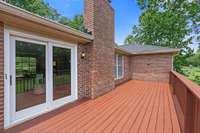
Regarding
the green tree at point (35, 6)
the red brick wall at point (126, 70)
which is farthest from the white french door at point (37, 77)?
the green tree at point (35, 6)

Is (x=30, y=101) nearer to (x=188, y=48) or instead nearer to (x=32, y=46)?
(x=32, y=46)

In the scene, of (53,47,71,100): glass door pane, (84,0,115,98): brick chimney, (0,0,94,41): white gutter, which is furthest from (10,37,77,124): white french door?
(84,0,115,98): brick chimney

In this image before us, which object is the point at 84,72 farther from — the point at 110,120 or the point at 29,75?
the point at 110,120

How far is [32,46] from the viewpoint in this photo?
4449 millimetres

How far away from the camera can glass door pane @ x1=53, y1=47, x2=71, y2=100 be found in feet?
17.5

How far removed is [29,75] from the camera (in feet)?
14.6

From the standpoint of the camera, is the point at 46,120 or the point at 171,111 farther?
the point at 171,111

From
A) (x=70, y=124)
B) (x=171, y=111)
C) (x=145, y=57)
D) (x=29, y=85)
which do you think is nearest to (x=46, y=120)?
(x=70, y=124)

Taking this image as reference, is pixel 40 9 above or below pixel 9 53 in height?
above

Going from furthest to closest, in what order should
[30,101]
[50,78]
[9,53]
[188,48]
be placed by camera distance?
[188,48] → [50,78] → [30,101] → [9,53]

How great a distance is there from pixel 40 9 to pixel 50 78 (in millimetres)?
22126

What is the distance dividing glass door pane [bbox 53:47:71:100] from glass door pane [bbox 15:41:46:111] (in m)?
0.55

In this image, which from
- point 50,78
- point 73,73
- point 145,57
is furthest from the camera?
point 145,57

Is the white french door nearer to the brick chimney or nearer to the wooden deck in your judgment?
the wooden deck
